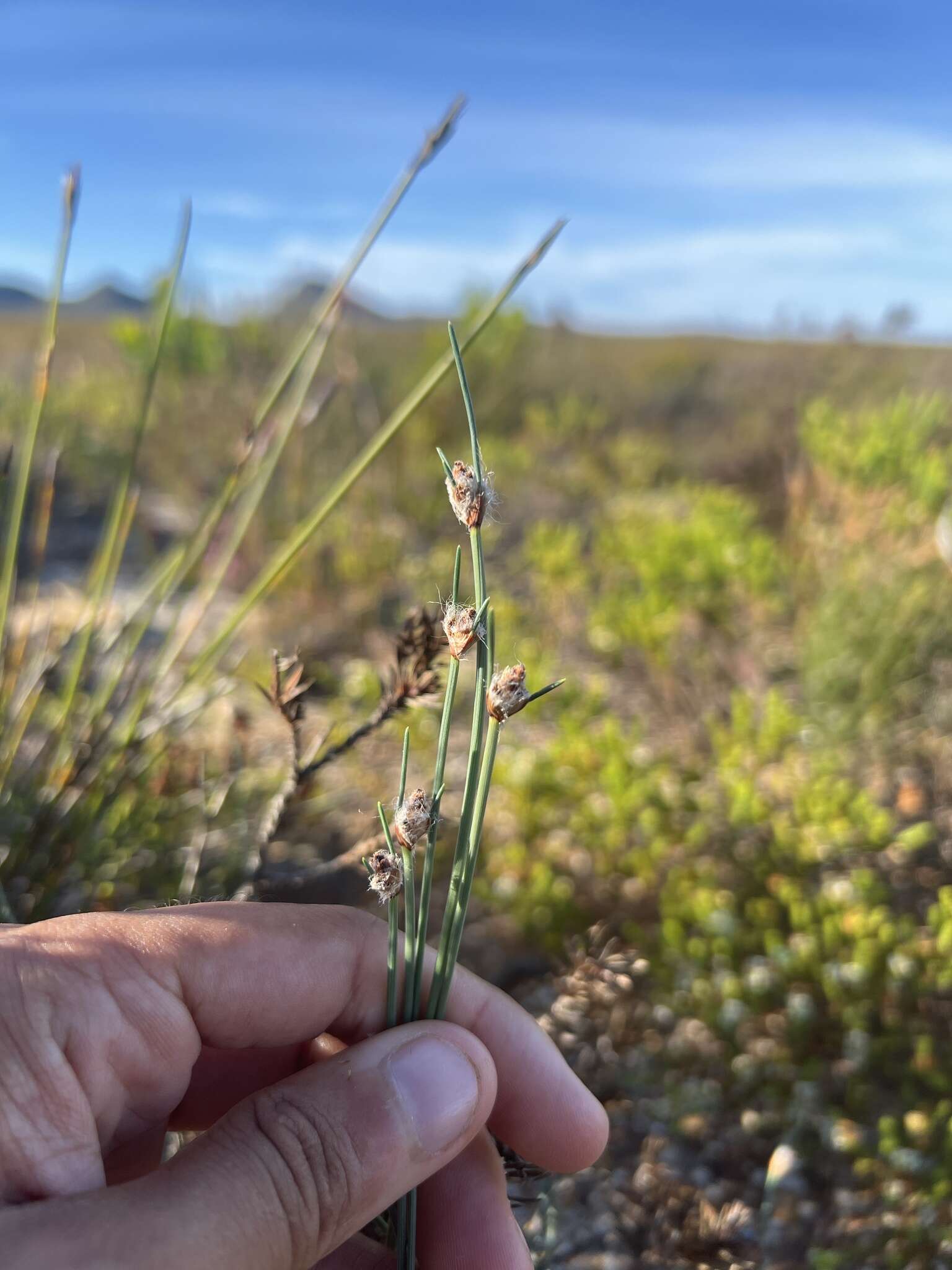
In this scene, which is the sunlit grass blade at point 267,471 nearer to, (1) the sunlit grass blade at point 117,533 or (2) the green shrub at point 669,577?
(1) the sunlit grass blade at point 117,533

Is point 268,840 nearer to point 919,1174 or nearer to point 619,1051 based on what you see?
point 619,1051

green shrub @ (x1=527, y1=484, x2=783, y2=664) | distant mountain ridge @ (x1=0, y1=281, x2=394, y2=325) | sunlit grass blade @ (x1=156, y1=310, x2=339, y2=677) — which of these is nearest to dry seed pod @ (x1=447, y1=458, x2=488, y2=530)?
sunlit grass blade @ (x1=156, y1=310, x2=339, y2=677)

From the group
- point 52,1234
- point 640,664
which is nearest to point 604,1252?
point 52,1234

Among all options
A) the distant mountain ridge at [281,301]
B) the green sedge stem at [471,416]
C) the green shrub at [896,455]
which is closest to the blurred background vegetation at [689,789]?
the green shrub at [896,455]

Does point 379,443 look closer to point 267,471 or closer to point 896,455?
point 267,471

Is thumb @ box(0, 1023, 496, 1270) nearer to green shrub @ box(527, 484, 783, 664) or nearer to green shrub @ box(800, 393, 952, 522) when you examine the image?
green shrub @ box(527, 484, 783, 664)

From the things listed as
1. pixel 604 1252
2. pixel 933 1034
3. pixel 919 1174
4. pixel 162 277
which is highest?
pixel 162 277

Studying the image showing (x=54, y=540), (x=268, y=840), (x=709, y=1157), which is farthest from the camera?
(x=54, y=540)
